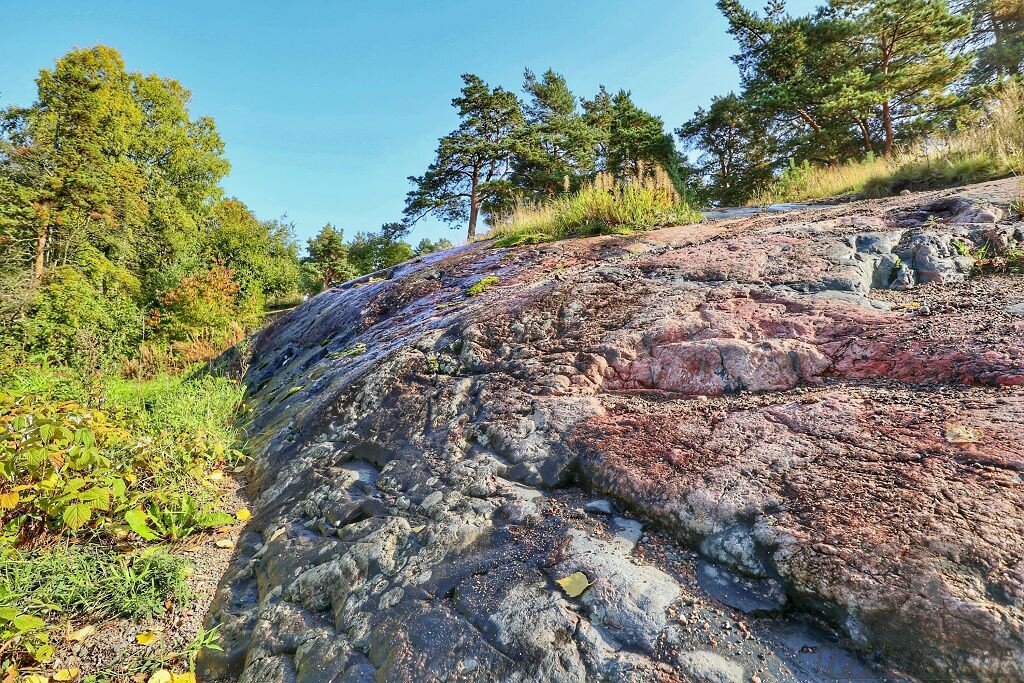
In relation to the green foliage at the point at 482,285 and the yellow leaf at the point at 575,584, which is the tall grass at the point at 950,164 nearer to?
the green foliage at the point at 482,285

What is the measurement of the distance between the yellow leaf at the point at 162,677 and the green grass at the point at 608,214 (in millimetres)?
4706

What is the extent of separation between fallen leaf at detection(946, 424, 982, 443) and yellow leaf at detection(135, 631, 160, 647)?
2685 mm

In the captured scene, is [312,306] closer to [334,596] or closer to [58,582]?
[58,582]

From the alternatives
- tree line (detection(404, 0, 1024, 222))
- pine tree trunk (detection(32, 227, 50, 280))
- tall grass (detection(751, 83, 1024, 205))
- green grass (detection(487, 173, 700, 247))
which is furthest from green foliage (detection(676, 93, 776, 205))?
pine tree trunk (detection(32, 227, 50, 280))

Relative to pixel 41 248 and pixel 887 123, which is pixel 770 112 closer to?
pixel 887 123

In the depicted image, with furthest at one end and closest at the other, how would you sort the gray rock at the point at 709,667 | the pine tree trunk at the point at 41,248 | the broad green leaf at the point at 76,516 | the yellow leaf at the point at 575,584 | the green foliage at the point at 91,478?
the pine tree trunk at the point at 41,248 → the green foliage at the point at 91,478 → the broad green leaf at the point at 76,516 → the yellow leaf at the point at 575,584 → the gray rock at the point at 709,667

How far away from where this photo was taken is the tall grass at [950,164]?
492 centimetres

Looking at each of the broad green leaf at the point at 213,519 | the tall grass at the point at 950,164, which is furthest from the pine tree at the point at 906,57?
the broad green leaf at the point at 213,519

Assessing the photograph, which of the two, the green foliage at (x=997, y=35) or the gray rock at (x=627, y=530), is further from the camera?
the green foliage at (x=997, y=35)

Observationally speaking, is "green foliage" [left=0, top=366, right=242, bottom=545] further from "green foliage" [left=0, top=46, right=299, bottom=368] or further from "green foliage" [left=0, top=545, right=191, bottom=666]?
"green foliage" [left=0, top=46, right=299, bottom=368]

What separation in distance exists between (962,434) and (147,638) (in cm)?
275

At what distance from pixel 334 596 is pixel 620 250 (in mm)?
3465

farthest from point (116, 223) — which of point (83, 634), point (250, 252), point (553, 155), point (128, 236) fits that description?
point (83, 634)

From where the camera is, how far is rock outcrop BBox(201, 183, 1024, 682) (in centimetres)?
102
